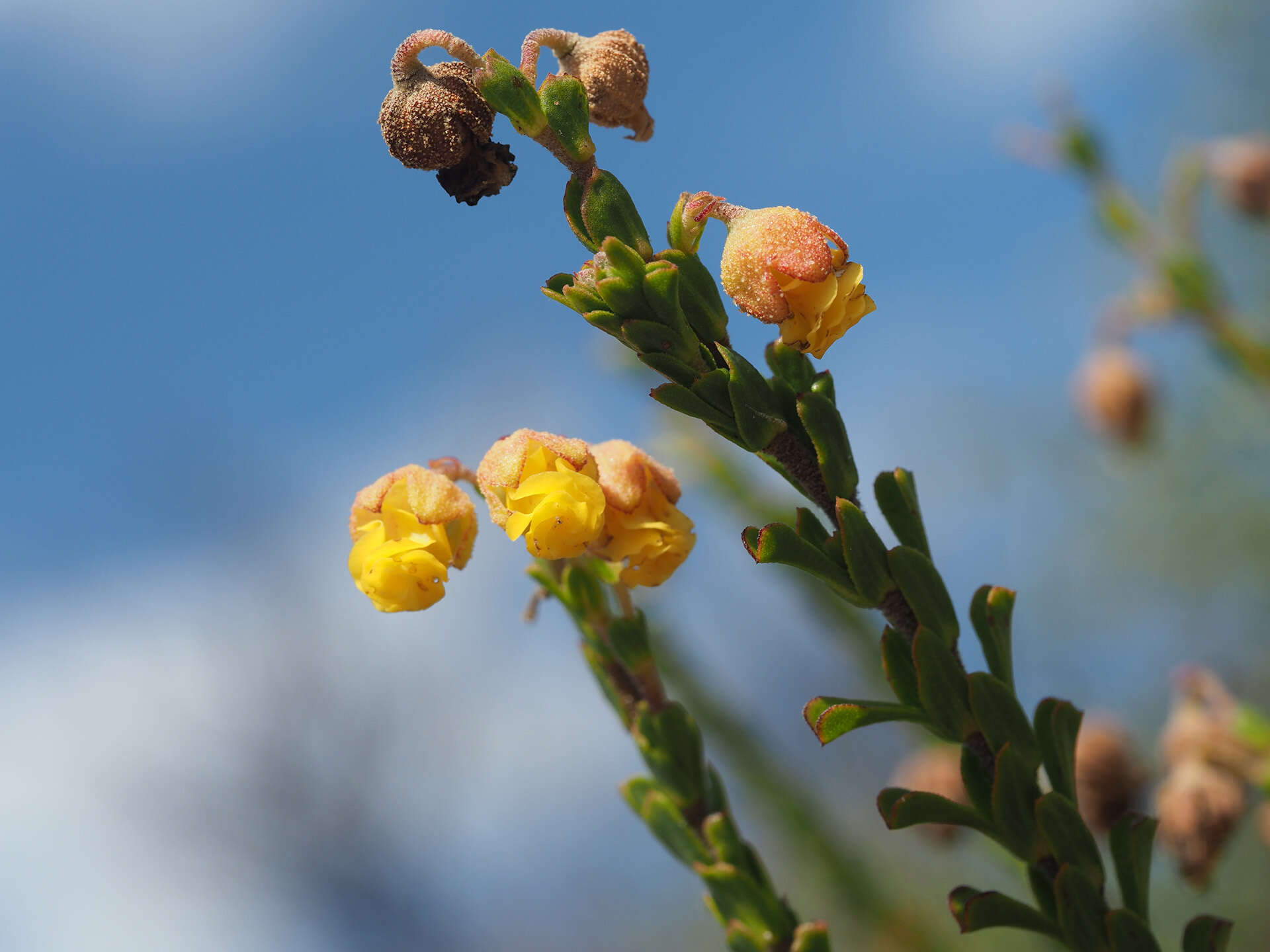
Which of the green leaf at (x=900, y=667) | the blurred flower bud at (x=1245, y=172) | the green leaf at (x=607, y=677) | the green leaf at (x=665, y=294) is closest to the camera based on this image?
the green leaf at (x=665, y=294)

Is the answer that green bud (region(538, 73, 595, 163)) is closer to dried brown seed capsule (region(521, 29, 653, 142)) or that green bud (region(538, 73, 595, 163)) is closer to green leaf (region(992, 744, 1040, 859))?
dried brown seed capsule (region(521, 29, 653, 142))

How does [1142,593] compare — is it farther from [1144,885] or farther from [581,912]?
[1144,885]

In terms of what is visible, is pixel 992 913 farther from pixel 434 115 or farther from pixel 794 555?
pixel 434 115

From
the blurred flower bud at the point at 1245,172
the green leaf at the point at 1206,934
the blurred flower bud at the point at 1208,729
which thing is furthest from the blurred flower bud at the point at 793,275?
the blurred flower bud at the point at 1245,172

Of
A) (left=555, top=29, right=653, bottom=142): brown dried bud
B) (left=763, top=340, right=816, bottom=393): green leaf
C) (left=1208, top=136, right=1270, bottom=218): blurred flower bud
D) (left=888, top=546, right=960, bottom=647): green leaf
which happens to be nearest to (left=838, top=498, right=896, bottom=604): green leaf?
(left=888, top=546, right=960, bottom=647): green leaf

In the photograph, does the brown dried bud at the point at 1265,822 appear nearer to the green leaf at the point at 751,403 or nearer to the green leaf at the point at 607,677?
the green leaf at the point at 607,677

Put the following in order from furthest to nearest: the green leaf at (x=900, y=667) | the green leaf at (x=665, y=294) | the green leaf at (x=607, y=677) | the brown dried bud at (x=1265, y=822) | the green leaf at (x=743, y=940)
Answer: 1. the brown dried bud at (x=1265, y=822)
2. the green leaf at (x=607, y=677)
3. the green leaf at (x=743, y=940)
4. the green leaf at (x=900, y=667)
5. the green leaf at (x=665, y=294)

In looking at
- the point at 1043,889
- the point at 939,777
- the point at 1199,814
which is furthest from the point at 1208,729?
the point at 1043,889
